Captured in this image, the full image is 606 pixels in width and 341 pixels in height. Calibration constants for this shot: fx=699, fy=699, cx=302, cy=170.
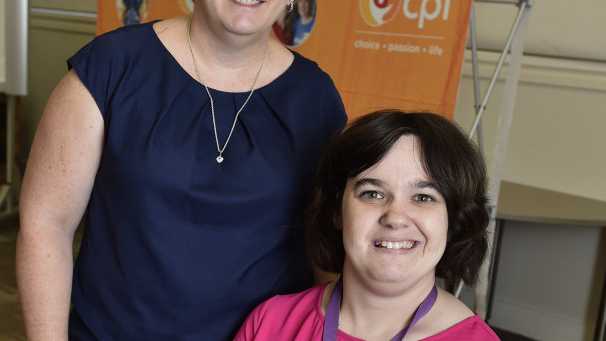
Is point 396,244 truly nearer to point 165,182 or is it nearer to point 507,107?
point 165,182

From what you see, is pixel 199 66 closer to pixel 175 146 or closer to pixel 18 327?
pixel 175 146

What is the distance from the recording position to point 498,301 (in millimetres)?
3299

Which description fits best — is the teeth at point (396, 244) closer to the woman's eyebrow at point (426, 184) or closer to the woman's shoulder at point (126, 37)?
the woman's eyebrow at point (426, 184)

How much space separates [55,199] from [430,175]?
2.10 ft

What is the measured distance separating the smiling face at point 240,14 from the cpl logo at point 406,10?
1.09 metres

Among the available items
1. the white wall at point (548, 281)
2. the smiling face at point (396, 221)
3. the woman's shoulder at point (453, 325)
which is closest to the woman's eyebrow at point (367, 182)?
the smiling face at point (396, 221)

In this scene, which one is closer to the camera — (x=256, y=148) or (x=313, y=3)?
(x=256, y=148)

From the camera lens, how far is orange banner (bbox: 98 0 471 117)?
2.20 m

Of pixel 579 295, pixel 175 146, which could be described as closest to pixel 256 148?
pixel 175 146

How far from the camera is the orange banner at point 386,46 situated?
2.20 m

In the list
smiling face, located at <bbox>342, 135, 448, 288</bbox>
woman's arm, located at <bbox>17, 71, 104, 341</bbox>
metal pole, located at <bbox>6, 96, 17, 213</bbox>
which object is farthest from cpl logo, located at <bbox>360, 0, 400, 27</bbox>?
metal pole, located at <bbox>6, 96, 17, 213</bbox>

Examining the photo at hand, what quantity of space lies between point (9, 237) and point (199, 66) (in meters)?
3.50

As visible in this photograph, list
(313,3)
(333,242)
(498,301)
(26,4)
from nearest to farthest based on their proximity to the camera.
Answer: (333,242), (313,3), (498,301), (26,4)

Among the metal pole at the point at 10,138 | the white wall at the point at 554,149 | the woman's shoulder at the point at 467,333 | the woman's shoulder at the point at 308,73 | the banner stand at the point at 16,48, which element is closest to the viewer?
the woman's shoulder at the point at 467,333
